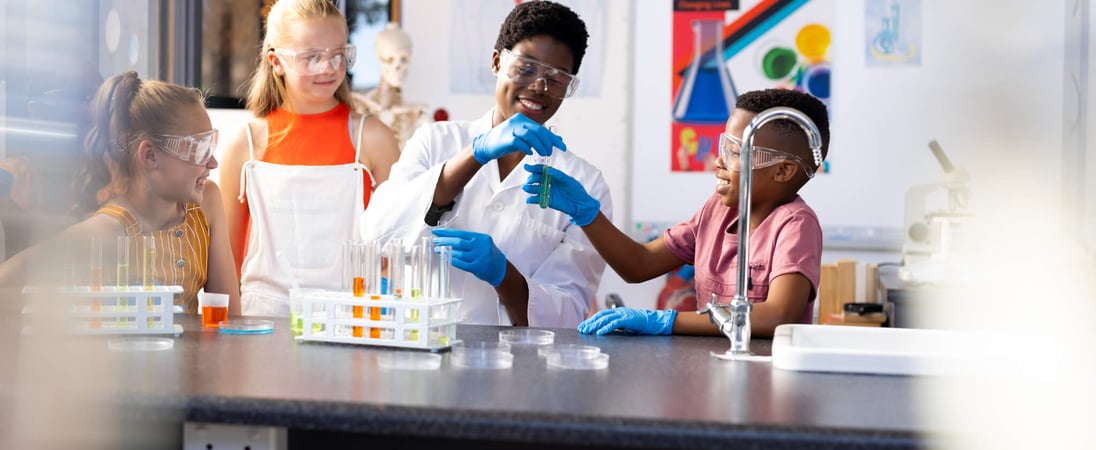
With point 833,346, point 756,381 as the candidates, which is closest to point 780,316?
point 833,346

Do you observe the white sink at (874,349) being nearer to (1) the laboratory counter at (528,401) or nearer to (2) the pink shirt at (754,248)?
(1) the laboratory counter at (528,401)

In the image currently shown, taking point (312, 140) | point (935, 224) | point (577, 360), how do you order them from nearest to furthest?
point (577, 360)
point (312, 140)
point (935, 224)

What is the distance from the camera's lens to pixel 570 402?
1.13 meters

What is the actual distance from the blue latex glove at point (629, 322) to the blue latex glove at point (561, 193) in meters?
0.36

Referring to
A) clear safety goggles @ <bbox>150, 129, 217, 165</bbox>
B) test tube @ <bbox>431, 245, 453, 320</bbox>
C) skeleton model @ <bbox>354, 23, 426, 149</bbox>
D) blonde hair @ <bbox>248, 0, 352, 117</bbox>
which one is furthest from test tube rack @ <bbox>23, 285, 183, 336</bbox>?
skeleton model @ <bbox>354, 23, 426, 149</bbox>

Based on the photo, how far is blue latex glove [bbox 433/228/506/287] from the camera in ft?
6.41

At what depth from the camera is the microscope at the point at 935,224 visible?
3.21 metres

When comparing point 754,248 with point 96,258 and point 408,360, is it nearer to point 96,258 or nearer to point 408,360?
point 408,360

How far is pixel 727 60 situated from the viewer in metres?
4.19

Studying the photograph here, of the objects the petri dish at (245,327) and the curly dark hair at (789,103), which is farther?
the curly dark hair at (789,103)

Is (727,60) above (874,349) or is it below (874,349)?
above

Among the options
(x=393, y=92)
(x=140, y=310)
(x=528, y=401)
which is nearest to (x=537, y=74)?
(x=140, y=310)

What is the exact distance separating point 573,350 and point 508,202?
0.85 meters

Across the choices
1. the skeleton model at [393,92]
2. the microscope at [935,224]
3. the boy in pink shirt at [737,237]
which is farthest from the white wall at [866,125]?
the boy in pink shirt at [737,237]
